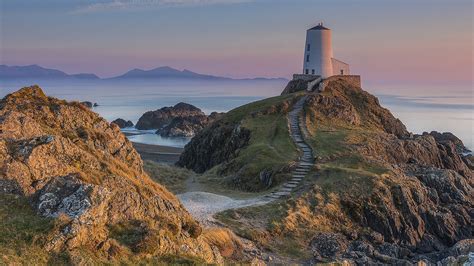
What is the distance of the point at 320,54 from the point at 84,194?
74.0 metres

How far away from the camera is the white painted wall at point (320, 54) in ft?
288

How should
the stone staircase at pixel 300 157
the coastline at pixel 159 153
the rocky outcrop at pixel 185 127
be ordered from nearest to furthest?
the stone staircase at pixel 300 157 → the coastline at pixel 159 153 → the rocky outcrop at pixel 185 127

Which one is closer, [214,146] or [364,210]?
[364,210]

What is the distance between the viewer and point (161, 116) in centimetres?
15075

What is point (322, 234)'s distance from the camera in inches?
1276

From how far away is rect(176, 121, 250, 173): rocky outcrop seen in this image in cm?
6025

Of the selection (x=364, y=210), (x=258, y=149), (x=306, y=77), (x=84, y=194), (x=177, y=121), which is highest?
(x=306, y=77)

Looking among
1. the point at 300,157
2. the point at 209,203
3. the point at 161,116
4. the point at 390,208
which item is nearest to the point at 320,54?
the point at 300,157

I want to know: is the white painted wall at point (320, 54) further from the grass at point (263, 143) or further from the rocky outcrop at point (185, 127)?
the rocky outcrop at point (185, 127)

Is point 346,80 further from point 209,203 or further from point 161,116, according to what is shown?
point 161,116

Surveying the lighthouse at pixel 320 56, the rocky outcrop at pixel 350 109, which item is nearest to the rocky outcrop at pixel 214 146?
the rocky outcrop at pixel 350 109

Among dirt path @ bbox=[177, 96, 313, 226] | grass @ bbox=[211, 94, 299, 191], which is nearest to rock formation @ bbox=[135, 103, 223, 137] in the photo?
grass @ bbox=[211, 94, 299, 191]

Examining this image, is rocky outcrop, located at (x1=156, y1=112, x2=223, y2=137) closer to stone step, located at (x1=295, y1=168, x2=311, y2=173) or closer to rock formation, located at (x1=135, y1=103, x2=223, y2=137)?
rock formation, located at (x1=135, y1=103, x2=223, y2=137)

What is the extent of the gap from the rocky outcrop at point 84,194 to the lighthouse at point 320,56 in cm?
6148
